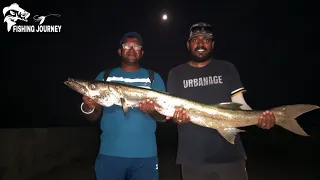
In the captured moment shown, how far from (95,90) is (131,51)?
793 mm

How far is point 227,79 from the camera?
4043mm

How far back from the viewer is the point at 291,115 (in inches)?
149

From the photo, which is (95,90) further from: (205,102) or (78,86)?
(205,102)

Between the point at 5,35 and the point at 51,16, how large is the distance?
162 inches

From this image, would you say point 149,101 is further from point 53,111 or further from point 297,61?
point 297,61

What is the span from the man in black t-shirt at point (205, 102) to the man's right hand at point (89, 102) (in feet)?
3.64

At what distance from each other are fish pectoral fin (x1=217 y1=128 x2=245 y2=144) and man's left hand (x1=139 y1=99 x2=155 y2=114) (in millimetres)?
966

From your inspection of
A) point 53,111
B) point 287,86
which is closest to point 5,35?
point 53,111

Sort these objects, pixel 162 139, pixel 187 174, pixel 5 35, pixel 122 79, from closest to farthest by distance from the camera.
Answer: pixel 187 174 < pixel 122 79 < pixel 162 139 < pixel 5 35

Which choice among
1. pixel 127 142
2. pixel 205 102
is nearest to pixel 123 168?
pixel 127 142

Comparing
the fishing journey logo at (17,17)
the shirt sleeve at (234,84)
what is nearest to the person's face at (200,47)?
the shirt sleeve at (234,84)

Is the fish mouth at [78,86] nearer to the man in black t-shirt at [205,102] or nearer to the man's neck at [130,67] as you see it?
the man's neck at [130,67]

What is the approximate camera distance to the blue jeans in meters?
3.94

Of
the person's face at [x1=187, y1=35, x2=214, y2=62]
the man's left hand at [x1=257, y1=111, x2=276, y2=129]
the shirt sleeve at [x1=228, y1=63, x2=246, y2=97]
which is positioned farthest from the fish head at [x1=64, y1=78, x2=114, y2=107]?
the man's left hand at [x1=257, y1=111, x2=276, y2=129]
